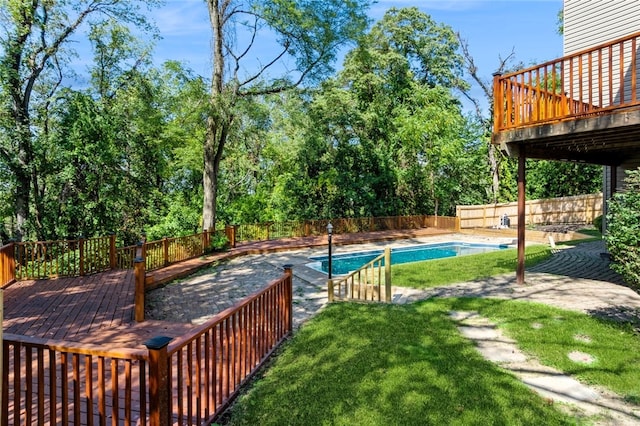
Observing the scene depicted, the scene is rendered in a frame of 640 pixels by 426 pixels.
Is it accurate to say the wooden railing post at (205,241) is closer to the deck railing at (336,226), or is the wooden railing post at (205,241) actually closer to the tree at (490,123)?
the deck railing at (336,226)

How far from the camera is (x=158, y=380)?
7.72 feet

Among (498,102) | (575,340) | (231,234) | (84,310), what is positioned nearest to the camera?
(575,340)

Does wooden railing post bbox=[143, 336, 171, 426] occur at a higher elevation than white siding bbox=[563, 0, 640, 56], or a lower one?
lower

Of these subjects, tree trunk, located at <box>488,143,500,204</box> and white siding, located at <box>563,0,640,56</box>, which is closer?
white siding, located at <box>563,0,640,56</box>

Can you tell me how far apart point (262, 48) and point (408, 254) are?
10.2 meters

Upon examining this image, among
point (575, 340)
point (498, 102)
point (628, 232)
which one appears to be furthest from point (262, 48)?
point (575, 340)

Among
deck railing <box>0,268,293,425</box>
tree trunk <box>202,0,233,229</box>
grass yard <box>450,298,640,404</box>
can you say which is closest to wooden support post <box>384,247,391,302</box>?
grass yard <box>450,298,640,404</box>

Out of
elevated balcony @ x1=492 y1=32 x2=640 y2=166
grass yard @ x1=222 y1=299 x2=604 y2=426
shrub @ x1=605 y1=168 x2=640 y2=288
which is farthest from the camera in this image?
elevated balcony @ x1=492 y1=32 x2=640 y2=166

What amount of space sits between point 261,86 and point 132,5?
17.6ft

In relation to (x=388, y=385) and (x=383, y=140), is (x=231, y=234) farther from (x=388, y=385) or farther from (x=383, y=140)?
(x=388, y=385)

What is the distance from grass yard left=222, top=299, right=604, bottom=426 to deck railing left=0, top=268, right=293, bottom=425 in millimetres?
282

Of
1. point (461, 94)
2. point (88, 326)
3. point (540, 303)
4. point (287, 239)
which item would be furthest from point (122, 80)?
point (461, 94)

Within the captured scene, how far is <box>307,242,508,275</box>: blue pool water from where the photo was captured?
12820mm

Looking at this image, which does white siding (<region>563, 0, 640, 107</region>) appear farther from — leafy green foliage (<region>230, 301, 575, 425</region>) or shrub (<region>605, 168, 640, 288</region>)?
leafy green foliage (<region>230, 301, 575, 425</region>)
